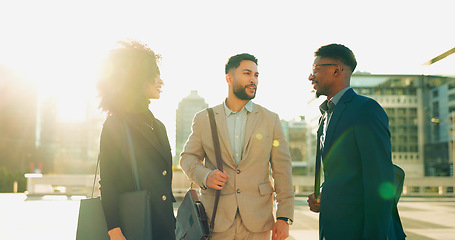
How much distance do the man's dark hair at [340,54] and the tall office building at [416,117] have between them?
81757 millimetres

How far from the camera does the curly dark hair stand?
8.66ft

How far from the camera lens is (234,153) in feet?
11.3

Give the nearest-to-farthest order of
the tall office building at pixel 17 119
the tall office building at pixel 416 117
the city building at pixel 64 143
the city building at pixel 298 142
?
the tall office building at pixel 17 119 < the tall office building at pixel 416 117 < the city building at pixel 64 143 < the city building at pixel 298 142

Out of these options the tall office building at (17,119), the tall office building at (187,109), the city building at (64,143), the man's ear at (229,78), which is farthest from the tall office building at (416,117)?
the tall office building at (187,109)

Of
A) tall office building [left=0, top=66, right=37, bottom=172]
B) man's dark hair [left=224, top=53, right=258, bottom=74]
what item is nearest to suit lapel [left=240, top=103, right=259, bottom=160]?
man's dark hair [left=224, top=53, right=258, bottom=74]

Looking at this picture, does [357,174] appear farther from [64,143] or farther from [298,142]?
[64,143]

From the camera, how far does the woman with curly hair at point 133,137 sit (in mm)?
2510

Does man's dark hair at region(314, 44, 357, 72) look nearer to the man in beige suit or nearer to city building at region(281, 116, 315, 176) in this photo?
the man in beige suit

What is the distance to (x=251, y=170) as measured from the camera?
3.33 meters

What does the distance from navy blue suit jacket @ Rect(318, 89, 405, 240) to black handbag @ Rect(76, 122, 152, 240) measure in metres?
1.07

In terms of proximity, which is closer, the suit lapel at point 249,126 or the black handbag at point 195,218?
the black handbag at point 195,218

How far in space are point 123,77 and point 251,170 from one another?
1.27 metres

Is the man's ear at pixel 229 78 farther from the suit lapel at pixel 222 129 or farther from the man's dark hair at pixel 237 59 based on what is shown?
the suit lapel at pixel 222 129

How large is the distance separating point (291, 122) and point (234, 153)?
494 feet
